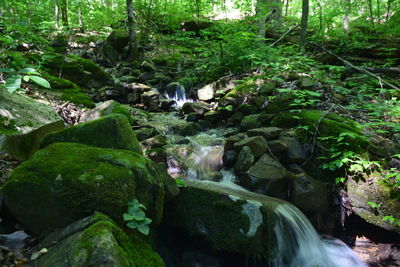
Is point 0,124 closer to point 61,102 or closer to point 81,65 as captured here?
point 61,102

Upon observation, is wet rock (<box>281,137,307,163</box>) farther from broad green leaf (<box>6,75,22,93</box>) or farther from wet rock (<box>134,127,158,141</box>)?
broad green leaf (<box>6,75,22,93</box>)

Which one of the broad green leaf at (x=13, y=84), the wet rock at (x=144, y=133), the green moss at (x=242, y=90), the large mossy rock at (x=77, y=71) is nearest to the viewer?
the broad green leaf at (x=13, y=84)

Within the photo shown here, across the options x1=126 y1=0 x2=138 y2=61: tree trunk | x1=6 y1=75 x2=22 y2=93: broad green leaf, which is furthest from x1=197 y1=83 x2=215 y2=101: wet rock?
x1=6 y1=75 x2=22 y2=93: broad green leaf

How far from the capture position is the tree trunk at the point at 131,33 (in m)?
11.1

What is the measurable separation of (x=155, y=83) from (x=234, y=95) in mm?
4227

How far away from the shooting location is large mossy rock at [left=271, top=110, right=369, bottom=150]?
4348 millimetres

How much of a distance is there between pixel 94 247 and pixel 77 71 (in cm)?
849

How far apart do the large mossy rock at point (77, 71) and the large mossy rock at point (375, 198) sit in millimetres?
8382

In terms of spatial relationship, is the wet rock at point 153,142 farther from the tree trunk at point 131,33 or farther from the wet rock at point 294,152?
the tree trunk at point 131,33

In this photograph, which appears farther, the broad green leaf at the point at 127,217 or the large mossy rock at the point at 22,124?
the large mossy rock at the point at 22,124

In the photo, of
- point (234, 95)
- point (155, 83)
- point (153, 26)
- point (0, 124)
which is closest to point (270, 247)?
point (0, 124)

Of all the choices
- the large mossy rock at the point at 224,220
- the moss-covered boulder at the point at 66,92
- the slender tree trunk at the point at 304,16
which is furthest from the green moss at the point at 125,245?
the slender tree trunk at the point at 304,16

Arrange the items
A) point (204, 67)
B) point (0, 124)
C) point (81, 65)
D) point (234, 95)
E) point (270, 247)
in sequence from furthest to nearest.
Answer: point (204, 67), point (81, 65), point (234, 95), point (270, 247), point (0, 124)

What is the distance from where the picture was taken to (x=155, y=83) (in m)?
10.2
